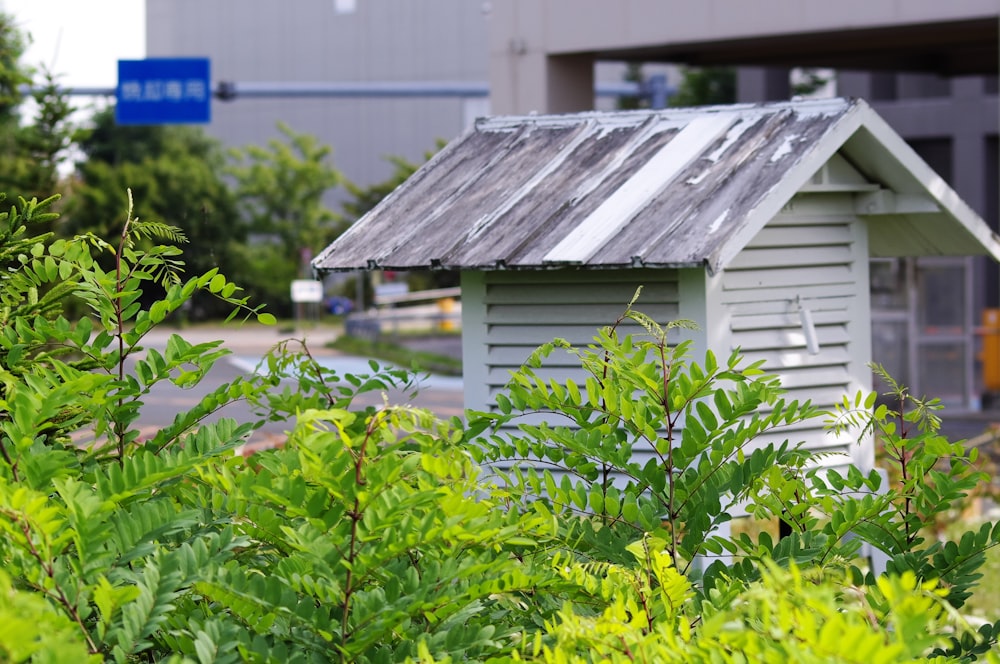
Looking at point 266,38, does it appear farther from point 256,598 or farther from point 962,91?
point 256,598

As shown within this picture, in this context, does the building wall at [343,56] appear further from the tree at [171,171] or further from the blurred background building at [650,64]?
the tree at [171,171]

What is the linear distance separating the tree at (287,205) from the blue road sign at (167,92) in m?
18.1

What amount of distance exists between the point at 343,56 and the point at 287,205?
24.9 ft

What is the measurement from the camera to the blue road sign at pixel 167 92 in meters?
16.7

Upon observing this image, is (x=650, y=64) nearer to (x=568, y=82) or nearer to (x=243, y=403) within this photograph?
(x=568, y=82)

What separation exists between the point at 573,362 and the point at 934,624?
9.06ft

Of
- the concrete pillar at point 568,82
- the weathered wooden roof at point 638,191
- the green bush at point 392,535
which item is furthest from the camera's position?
the concrete pillar at point 568,82

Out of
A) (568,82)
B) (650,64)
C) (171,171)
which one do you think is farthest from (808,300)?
(171,171)

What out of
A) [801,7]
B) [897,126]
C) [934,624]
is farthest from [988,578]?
[897,126]

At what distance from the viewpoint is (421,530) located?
2133 millimetres

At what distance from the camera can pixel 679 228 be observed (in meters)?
4.45

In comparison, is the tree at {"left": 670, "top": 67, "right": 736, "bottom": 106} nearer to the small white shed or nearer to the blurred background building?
the blurred background building

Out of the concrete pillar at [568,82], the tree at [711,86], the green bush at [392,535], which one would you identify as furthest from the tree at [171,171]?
the green bush at [392,535]

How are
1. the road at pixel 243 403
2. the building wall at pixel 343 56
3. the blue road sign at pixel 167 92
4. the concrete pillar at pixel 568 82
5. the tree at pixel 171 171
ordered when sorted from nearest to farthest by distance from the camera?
the concrete pillar at pixel 568 82, the road at pixel 243 403, the blue road sign at pixel 167 92, the tree at pixel 171 171, the building wall at pixel 343 56
